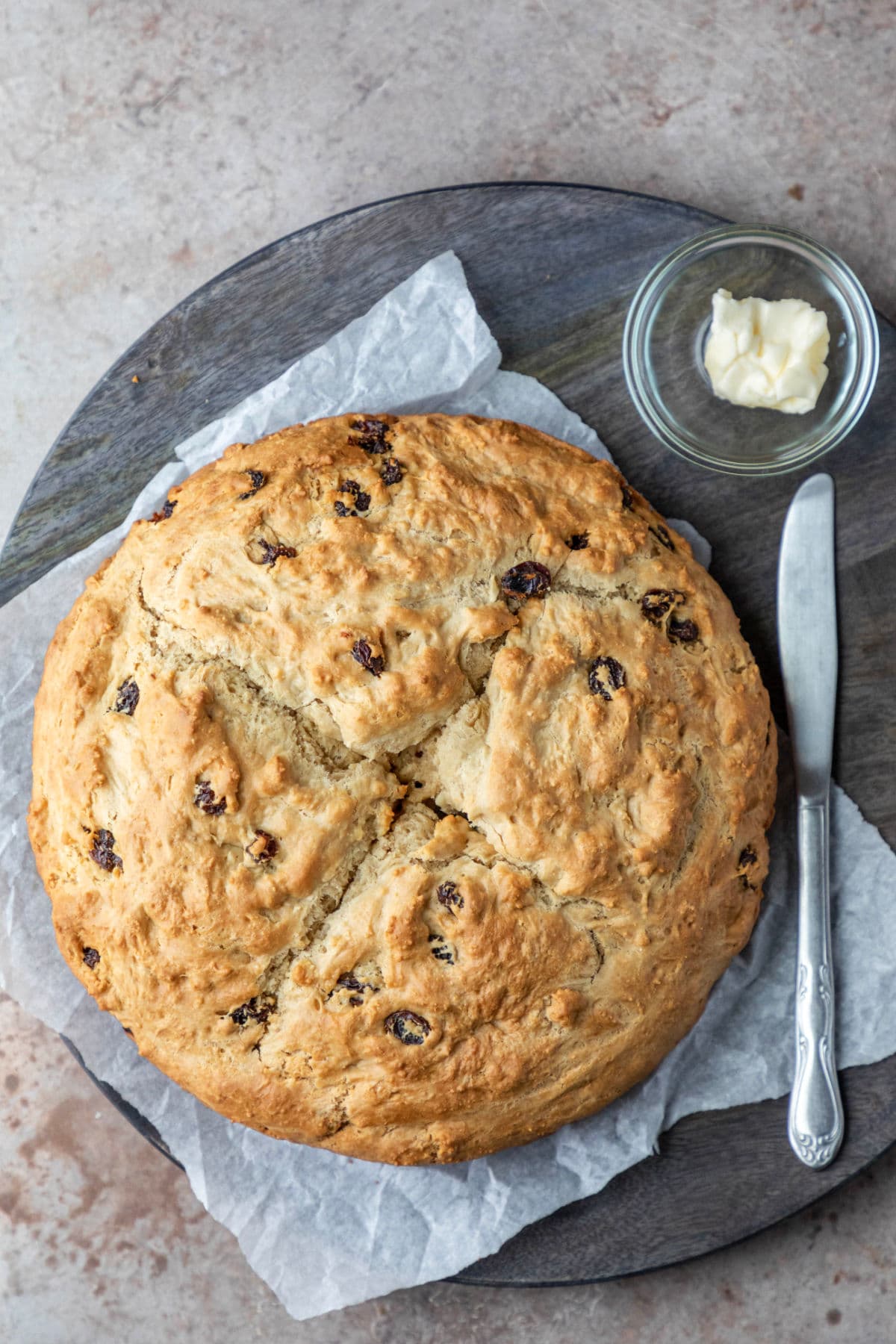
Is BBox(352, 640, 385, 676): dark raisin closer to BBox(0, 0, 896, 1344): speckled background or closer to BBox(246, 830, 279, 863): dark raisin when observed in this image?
BBox(246, 830, 279, 863): dark raisin

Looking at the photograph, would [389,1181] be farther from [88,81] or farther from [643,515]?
[88,81]

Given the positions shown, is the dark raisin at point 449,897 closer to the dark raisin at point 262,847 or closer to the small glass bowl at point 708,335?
the dark raisin at point 262,847

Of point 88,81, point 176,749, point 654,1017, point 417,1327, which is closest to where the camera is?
point 176,749

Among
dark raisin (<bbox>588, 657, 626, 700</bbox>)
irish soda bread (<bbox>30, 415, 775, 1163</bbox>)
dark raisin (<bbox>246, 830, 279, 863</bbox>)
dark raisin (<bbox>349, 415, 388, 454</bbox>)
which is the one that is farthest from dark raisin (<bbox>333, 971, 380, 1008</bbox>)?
dark raisin (<bbox>349, 415, 388, 454</bbox>)

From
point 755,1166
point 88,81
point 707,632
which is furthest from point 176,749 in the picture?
point 88,81

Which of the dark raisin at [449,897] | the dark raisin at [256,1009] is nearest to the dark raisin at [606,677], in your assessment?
the dark raisin at [449,897]

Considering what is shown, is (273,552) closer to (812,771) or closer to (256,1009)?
(256,1009)
